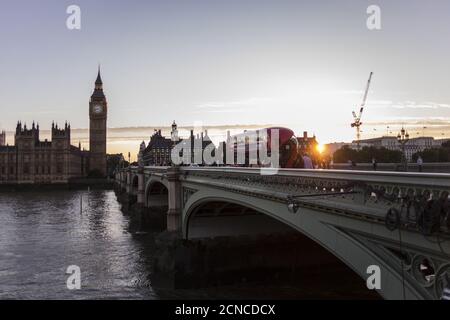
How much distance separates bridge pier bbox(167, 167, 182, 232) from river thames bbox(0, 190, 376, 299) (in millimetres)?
2845

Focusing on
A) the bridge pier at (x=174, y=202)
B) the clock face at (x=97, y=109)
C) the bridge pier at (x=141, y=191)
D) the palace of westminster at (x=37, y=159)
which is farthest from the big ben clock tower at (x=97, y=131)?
the bridge pier at (x=174, y=202)

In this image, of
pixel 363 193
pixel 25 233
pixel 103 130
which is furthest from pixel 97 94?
pixel 363 193

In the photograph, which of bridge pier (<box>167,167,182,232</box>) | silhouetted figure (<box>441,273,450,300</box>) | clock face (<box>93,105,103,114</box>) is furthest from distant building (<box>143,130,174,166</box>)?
silhouetted figure (<box>441,273,450,300</box>)

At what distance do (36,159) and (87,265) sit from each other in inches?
4488

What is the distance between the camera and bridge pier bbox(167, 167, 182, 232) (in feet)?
Result: 81.9

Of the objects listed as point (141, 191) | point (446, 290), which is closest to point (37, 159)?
point (141, 191)

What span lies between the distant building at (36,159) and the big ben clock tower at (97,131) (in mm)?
14386

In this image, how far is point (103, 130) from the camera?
153 meters

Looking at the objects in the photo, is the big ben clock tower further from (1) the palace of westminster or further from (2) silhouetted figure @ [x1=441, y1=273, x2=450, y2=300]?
(2) silhouetted figure @ [x1=441, y1=273, x2=450, y2=300]

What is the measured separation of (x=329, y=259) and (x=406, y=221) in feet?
51.8

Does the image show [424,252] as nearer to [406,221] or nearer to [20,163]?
[406,221]

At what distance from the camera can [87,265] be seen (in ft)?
84.5

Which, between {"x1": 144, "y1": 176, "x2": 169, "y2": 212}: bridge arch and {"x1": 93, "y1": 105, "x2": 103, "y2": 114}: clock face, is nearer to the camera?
{"x1": 144, "y1": 176, "x2": 169, "y2": 212}: bridge arch
